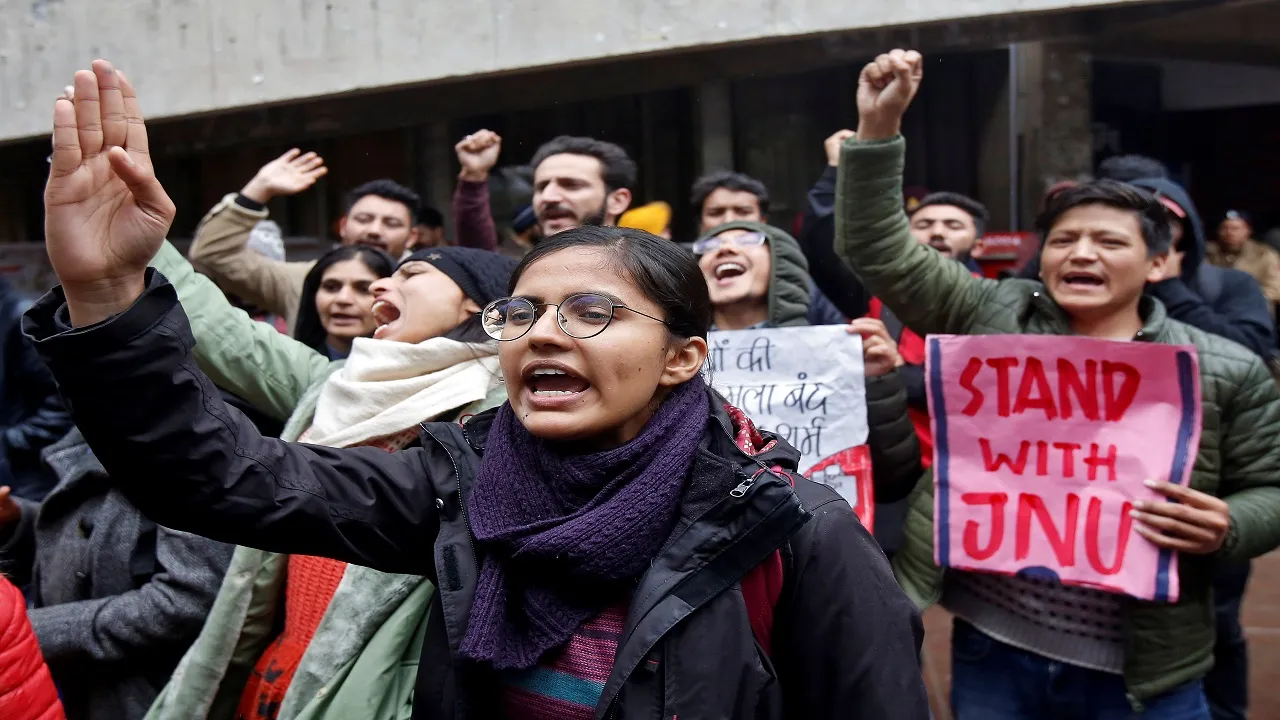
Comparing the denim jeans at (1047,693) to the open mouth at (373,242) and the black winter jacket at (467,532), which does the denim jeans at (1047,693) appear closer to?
the black winter jacket at (467,532)

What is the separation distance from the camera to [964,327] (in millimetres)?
2785

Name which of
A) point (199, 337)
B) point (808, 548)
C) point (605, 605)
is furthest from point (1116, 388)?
point (199, 337)

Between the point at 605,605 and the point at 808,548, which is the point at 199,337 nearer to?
the point at 605,605

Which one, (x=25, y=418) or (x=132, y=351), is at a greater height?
(x=132, y=351)

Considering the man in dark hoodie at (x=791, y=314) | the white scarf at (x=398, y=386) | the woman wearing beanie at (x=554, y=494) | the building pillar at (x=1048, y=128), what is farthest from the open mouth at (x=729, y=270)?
the building pillar at (x=1048, y=128)

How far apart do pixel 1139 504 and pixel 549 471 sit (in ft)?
5.08

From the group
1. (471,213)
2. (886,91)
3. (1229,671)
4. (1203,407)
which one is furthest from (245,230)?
(1229,671)

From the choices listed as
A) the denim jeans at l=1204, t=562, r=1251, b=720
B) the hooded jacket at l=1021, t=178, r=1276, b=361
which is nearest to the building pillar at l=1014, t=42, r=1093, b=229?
the hooded jacket at l=1021, t=178, r=1276, b=361

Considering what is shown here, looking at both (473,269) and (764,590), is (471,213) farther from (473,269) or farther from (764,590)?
(764,590)

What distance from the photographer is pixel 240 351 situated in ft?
8.26

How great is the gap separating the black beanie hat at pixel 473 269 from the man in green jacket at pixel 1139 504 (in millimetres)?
842

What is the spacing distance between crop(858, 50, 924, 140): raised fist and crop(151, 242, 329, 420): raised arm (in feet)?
4.71

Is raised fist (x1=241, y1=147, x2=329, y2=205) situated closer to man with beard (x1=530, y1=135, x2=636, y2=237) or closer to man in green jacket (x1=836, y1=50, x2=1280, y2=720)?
man with beard (x1=530, y1=135, x2=636, y2=237)

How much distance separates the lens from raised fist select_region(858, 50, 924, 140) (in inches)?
93.0
